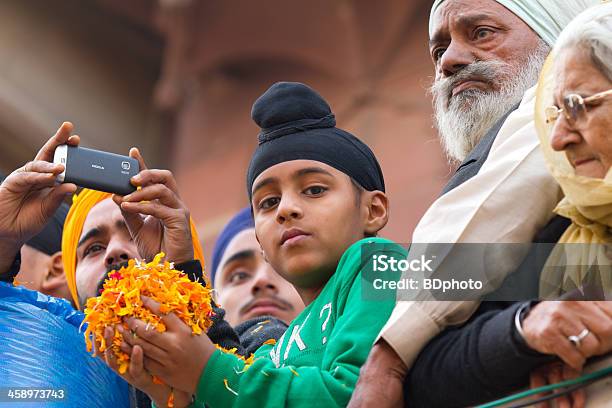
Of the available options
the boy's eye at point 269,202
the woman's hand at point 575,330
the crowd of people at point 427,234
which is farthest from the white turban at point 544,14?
the woman's hand at point 575,330

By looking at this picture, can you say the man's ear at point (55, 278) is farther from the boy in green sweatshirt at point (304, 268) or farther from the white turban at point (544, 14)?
the white turban at point (544, 14)

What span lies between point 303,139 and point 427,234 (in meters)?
0.90

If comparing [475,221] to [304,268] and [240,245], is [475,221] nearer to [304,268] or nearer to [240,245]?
[304,268]

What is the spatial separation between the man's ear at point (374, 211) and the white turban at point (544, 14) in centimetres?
74

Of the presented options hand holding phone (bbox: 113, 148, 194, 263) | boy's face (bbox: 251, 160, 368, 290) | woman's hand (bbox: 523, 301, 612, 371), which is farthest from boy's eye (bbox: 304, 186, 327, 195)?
woman's hand (bbox: 523, 301, 612, 371)

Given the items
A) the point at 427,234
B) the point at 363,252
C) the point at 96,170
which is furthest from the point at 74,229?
the point at 427,234

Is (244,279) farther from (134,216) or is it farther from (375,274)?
(375,274)

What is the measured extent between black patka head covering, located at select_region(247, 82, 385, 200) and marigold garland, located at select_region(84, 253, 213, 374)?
694 mm

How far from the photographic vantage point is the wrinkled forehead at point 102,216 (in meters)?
4.43

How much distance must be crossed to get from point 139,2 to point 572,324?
10.7 metres

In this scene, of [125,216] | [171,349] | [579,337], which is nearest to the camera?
[579,337]

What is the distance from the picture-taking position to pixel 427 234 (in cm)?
303

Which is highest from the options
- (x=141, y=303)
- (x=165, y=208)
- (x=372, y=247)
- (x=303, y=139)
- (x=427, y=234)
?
(x=303, y=139)

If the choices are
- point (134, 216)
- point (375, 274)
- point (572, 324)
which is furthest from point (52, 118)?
point (572, 324)
